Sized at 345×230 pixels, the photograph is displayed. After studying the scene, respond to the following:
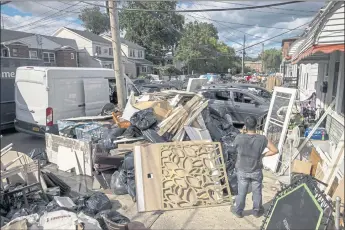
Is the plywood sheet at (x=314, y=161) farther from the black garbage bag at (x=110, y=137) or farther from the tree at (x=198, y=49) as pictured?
the tree at (x=198, y=49)

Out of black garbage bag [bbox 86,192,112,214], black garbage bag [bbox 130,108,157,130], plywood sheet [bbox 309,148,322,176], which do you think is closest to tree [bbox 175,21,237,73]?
black garbage bag [bbox 130,108,157,130]

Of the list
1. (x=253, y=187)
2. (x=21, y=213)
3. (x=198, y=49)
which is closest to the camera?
(x=21, y=213)

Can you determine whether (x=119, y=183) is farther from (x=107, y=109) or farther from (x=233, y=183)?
(x=107, y=109)

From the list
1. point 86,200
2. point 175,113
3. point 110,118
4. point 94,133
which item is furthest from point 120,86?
point 86,200

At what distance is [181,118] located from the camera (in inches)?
230

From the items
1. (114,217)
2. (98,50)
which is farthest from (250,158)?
(98,50)

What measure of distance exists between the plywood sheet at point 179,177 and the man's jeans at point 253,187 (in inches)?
20.5

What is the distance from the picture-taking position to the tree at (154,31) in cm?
3719

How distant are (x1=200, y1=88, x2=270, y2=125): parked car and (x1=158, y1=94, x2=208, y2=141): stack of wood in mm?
3486

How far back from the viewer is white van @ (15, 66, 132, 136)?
7238 mm

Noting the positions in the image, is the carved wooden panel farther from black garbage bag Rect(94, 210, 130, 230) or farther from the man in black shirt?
black garbage bag Rect(94, 210, 130, 230)

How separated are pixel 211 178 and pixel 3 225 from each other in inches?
125

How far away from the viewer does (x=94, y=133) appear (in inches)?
258

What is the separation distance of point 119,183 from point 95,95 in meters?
4.37
